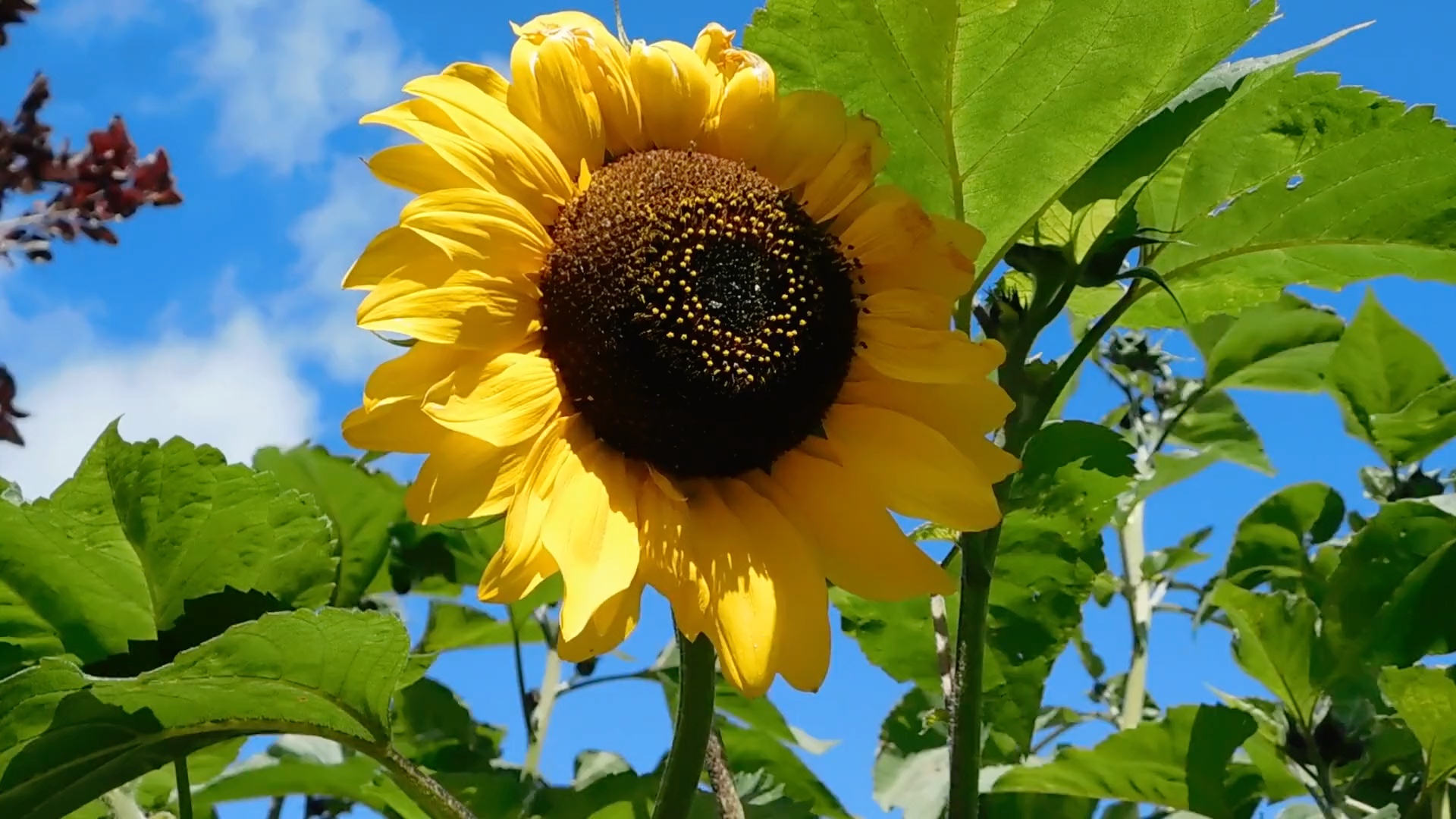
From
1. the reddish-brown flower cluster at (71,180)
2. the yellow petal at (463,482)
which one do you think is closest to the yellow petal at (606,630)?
the yellow petal at (463,482)

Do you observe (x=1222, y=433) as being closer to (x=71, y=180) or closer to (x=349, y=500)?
(x=349, y=500)

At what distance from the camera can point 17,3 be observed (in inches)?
176

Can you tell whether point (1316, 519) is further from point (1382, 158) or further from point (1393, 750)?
point (1382, 158)

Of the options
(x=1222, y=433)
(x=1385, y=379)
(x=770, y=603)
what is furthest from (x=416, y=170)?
(x=1222, y=433)

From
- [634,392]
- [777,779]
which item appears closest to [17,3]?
[777,779]

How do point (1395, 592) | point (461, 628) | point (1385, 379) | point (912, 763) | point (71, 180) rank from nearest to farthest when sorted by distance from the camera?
1. point (1395, 592)
2. point (912, 763)
3. point (1385, 379)
4. point (461, 628)
5. point (71, 180)

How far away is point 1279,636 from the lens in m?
1.52

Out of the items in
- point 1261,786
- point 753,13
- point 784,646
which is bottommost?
point 784,646

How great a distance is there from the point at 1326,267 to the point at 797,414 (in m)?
0.56

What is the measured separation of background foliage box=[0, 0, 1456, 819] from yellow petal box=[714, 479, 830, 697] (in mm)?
194

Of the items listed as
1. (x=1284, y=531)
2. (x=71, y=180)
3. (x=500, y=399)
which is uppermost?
(x=71, y=180)

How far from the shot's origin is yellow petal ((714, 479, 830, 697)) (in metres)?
0.89

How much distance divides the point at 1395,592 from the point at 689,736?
100 cm

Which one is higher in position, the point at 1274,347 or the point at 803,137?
the point at 1274,347
